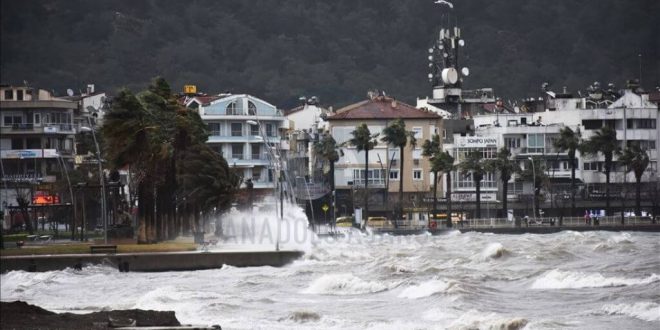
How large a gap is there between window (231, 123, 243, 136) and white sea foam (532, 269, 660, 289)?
80.3 m

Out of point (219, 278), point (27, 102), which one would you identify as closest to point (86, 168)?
point (27, 102)

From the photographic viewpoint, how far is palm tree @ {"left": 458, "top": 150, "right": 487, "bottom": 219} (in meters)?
139

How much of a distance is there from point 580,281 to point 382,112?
93981 millimetres

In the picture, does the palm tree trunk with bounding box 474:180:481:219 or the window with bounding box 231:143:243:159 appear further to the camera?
the window with bounding box 231:143:243:159

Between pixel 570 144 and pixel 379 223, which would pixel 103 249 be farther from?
pixel 570 144

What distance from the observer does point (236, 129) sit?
14162cm

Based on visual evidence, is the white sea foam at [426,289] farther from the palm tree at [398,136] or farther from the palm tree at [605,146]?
the palm tree at [398,136]

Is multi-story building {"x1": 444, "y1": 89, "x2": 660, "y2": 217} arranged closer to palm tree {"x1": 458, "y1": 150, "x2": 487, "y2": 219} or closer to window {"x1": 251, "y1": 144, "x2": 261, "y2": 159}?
palm tree {"x1": 458, "y1": 150, "x2": 487, "y2": 219}

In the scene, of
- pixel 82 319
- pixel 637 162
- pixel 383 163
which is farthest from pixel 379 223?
pixel 82 319

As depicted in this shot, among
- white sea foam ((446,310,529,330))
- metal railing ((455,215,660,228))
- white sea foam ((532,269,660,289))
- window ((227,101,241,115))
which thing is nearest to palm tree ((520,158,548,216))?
metal railing ((455,215,660,228))

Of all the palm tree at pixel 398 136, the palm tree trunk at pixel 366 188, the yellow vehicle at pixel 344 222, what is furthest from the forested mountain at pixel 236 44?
the yellow vehicle at pixel 344 222

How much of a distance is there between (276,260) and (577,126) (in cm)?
7979

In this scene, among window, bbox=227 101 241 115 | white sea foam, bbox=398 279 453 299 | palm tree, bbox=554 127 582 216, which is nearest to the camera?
white sea foam, bbox=398 279 453 299

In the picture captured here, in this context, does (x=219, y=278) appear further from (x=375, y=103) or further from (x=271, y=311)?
(x=375, y=103)
